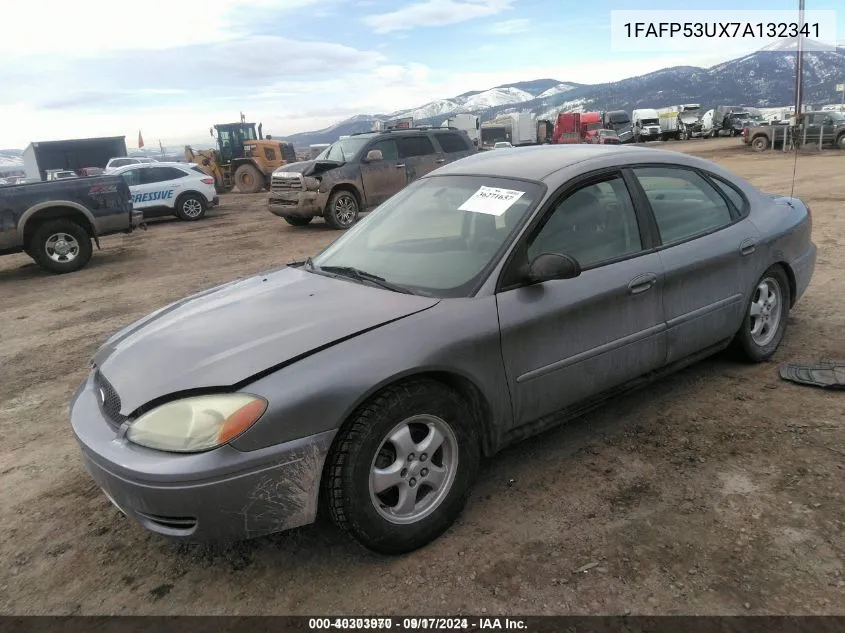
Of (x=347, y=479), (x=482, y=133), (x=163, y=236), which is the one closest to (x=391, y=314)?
(x=347, y=479)

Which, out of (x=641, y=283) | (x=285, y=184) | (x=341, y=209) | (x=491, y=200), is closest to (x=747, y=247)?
(x=641, y=283)

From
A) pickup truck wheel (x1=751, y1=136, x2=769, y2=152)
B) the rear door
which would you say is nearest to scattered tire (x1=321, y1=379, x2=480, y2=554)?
the rear door

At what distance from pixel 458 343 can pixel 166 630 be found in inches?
59.4

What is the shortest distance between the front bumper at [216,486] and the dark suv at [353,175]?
33.4 ft

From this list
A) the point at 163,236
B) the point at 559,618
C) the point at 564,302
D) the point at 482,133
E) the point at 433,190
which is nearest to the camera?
the point at 559,618

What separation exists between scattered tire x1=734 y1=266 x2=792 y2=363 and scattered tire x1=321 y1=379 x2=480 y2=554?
2.32m

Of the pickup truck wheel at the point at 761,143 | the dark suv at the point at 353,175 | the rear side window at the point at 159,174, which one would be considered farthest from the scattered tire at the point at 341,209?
the pickup truck wheel at the point at 761,143

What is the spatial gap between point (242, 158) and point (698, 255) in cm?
2425

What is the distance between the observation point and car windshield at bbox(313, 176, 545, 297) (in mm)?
2779

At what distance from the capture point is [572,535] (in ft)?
8.20

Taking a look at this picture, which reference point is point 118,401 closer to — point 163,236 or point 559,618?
point 559,618

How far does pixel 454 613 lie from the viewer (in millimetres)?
2135

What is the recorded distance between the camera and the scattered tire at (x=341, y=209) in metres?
12.0

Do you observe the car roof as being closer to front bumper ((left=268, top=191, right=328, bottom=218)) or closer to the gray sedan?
the gray sedan
